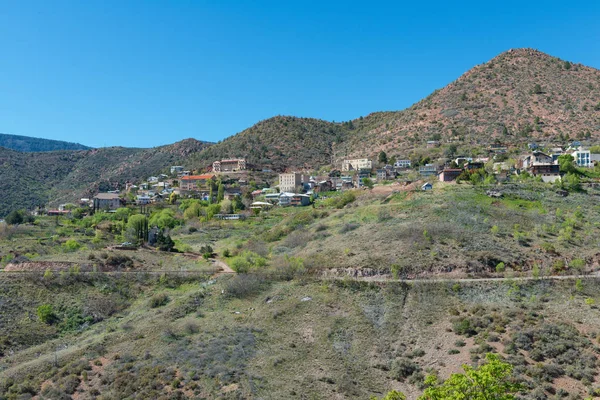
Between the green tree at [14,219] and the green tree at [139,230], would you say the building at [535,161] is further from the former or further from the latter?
the green tree at [14,219]

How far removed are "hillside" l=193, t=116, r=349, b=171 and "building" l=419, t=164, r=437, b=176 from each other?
39864 millimetres

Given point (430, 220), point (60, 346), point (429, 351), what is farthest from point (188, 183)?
point (429, 351)

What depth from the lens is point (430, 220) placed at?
4781 centimetres

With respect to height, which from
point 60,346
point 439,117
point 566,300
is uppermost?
point 439,117

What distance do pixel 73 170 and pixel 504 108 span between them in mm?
111913

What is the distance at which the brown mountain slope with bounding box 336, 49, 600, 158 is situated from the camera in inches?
3777

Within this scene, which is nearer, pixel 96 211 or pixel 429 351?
pixel 429 351

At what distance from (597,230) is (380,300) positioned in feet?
70.5

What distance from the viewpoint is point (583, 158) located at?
71375 millimetres

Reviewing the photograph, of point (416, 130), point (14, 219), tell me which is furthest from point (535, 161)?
point (14, 219)

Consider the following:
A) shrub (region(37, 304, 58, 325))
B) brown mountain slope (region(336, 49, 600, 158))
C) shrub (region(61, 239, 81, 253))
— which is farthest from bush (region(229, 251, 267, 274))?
brown mountain slope (region(336, 49, 600, 158))

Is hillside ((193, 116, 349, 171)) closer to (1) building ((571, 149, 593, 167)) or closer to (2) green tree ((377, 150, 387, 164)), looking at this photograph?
(2) green tree ((377, 150, 387, 164))

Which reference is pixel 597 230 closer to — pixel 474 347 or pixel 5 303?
pixel 474 347

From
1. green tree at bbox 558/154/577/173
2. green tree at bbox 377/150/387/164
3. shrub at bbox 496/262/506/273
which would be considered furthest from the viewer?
green tree at bbox 377/150/387/164
